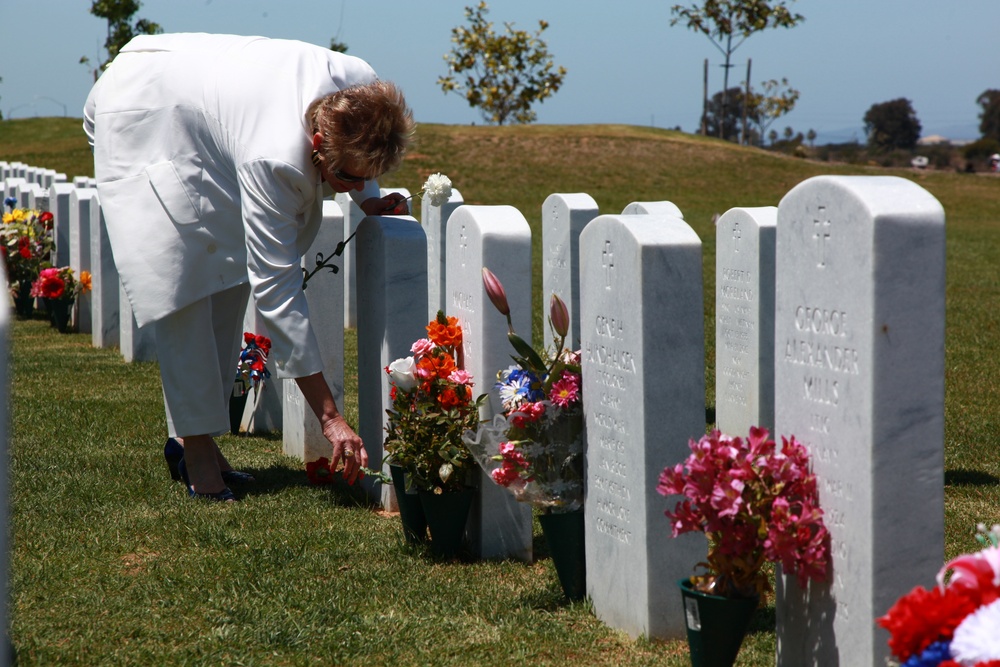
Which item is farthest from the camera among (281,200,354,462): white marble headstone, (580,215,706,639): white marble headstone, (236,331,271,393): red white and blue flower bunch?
(236,331,271,393): red white and blue flower bunch

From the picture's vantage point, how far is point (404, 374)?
4.54 meters

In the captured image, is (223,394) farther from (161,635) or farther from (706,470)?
(706,470)

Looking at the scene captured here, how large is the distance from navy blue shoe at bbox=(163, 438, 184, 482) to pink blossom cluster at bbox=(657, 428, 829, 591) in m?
3.20

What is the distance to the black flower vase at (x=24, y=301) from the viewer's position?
11.3 meters

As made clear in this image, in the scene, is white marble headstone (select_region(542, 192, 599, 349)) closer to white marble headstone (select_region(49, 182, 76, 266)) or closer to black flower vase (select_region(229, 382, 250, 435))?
black flower vase (select_region(229, 382, 250, 435))

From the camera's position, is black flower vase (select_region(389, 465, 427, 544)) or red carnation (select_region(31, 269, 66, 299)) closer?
black flower vase (select_region(389, 465, 427, 544))

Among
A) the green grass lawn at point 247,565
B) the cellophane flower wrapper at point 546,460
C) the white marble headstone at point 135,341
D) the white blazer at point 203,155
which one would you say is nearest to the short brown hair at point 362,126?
the white blazer at point 203,155

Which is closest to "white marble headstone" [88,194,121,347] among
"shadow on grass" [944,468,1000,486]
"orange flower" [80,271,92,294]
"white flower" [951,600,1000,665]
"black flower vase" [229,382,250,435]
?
"orange flower" [80,271,92,294]

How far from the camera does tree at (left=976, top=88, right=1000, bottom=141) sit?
267 feet

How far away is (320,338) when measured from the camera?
594 centimetres

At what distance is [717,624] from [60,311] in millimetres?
9072

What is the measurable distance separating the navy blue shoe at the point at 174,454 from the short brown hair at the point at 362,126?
1961 mm

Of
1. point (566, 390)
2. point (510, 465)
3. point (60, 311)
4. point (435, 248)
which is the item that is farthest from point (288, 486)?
point (60, 311)

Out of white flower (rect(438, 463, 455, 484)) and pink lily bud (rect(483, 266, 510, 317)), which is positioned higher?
pink lily bud (rect(483, 266, 510, 317))
